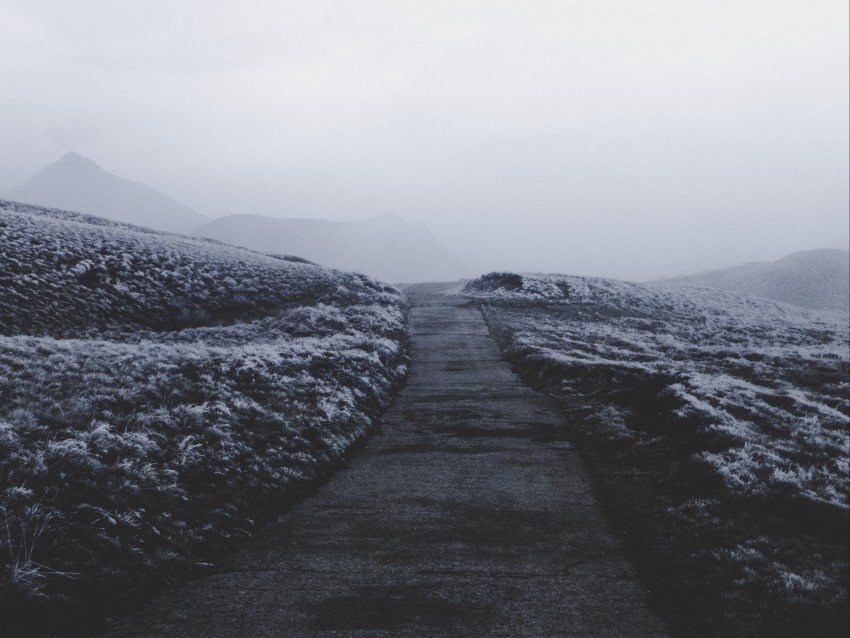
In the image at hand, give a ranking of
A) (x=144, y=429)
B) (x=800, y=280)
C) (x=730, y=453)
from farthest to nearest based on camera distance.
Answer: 1. (x=800, y=280)
2. (x=730, y=453)
3. (x=144, y=429)

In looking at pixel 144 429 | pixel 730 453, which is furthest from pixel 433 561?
pixel 730 453

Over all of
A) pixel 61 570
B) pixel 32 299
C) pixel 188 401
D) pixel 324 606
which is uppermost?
pixel 32 299

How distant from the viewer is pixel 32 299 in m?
22.4

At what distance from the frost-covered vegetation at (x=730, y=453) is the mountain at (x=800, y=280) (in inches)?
2758

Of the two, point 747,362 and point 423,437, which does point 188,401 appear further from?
point 747,362

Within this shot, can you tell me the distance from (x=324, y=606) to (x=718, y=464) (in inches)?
304

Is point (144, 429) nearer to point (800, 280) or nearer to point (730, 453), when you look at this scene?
point (730, 453)

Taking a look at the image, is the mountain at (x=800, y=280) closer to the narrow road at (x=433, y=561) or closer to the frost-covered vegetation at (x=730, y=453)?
the frost-covered vegetation at (x=730, y=453)

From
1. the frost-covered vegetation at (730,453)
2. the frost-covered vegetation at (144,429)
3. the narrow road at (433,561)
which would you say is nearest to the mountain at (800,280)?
the frost-covered vegetation at (730,453)

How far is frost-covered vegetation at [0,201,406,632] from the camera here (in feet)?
21.3

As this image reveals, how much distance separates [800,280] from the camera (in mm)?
99812

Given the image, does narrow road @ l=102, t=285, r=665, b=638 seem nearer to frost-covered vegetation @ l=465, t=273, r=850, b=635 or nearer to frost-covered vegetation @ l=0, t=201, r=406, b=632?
frost-covered vegetation @ l=0, t=201, r=406, b=632

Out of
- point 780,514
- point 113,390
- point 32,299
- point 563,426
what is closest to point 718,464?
point 780,514

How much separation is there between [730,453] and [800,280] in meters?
111
